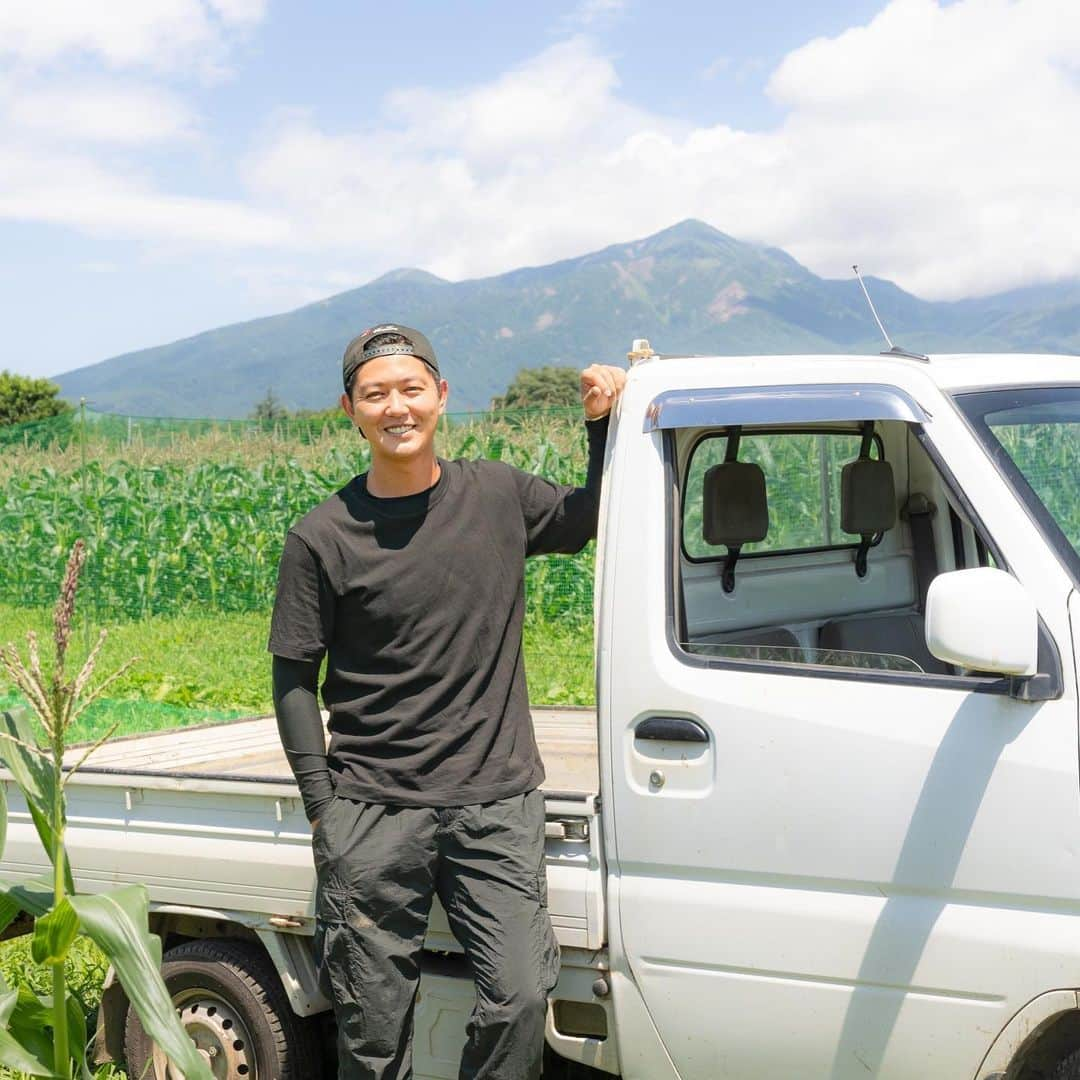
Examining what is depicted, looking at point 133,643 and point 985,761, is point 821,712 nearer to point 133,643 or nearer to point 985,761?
point 985,761

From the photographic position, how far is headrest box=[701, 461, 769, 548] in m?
4.27

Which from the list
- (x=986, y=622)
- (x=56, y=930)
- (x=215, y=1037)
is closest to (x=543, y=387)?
(x=215, y=1037)

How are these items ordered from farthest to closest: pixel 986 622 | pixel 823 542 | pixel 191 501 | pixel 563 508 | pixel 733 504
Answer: pixel 191 501
pixel 823 542
pixel 733 504
pixel 563 508
pixel 986 622

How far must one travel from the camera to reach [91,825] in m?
4.10

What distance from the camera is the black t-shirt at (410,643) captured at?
341cm

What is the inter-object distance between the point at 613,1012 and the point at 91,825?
1.69 meters

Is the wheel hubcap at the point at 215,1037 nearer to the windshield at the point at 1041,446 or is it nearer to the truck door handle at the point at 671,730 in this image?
the truck door handle at the point at 671,730

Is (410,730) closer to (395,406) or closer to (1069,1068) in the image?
(395,406)

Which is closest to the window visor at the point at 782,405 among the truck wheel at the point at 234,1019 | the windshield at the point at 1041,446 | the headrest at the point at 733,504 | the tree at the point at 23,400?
the windshield at the point at 1041,446

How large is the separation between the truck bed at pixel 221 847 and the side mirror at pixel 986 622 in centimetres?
107

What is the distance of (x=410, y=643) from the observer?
3.45m

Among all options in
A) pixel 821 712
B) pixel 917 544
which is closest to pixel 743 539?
pixel 917 544

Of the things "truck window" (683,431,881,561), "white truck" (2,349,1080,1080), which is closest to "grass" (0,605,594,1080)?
"truck window" (683,431,881,561)

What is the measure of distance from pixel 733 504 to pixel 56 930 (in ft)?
7.53
